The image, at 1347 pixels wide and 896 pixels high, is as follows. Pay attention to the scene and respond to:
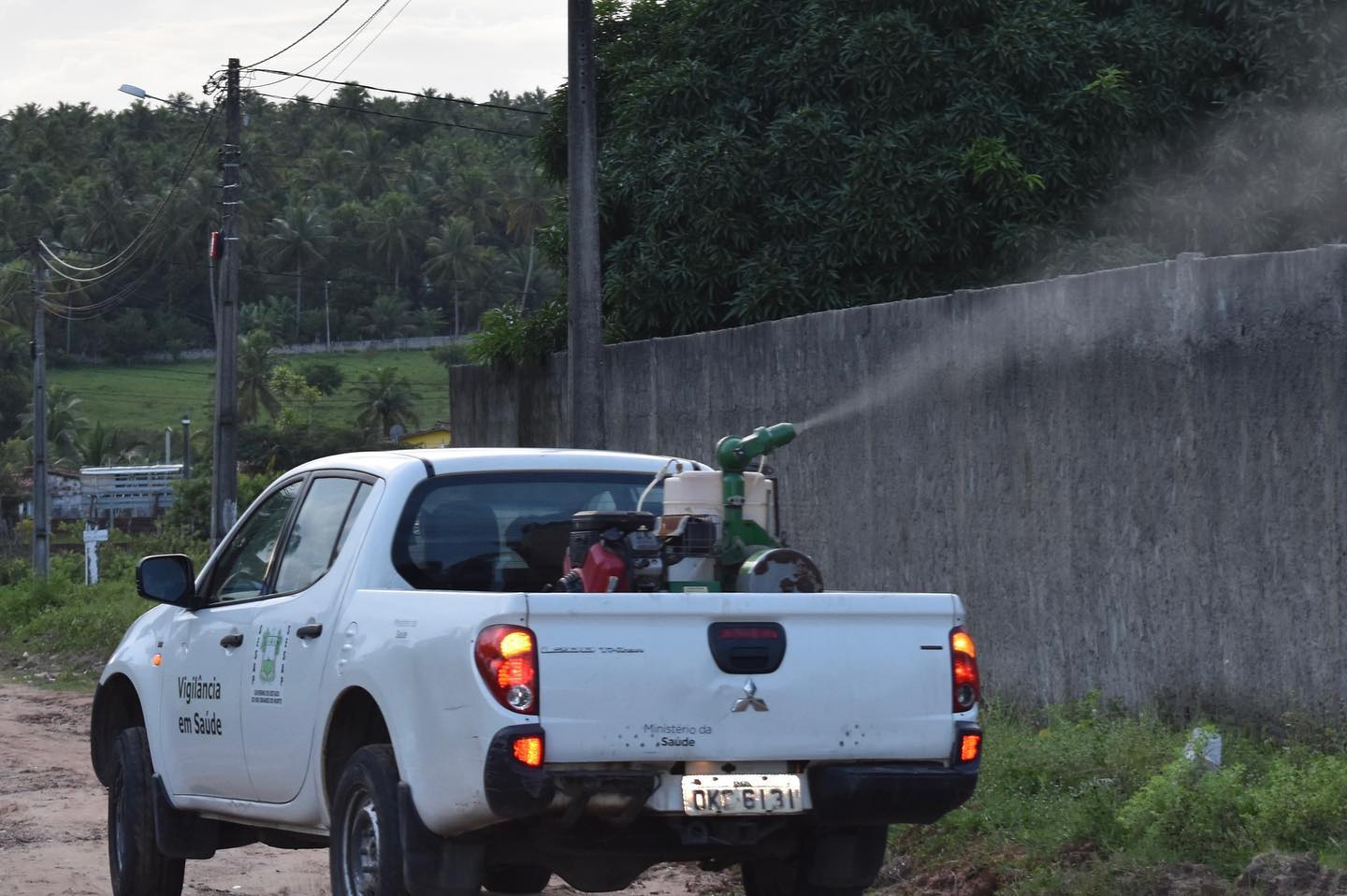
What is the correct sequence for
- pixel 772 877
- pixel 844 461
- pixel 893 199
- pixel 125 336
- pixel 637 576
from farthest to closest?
pixel 125 336
pixel 893 199
pixel 844 461
pixel 772 877
pixel 637 576

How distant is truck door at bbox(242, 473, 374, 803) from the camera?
5.91m

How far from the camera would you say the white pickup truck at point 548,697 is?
4879 mm

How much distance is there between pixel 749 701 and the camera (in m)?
5.05

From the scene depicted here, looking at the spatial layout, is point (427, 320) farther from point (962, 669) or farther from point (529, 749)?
point (529, 749)

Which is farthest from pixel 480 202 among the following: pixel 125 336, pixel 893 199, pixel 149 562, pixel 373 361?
pixel 149 562

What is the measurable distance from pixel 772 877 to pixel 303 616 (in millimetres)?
1845

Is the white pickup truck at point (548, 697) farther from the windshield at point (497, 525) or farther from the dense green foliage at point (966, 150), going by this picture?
the dense green foliage at point (966, 150)

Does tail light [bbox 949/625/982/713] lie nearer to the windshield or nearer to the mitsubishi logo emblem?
the mitsubishi logo emblem

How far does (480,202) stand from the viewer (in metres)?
102

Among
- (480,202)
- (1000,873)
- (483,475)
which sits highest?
(480,202)


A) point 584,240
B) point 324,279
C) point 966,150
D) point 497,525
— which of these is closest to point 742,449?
point 497,525

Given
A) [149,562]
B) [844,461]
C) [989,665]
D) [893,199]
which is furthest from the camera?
[893,199]

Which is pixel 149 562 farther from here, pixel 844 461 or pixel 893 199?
pixel 893 199

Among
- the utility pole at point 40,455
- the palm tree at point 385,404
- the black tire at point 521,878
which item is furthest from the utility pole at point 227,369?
the palm tree at point 385,404
